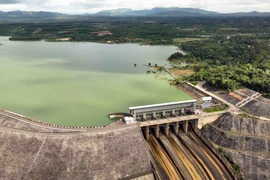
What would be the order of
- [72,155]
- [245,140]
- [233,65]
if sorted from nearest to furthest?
[72,155]
[245,140]
[233,65]

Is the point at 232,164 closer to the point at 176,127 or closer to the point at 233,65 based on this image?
the point at 176,127

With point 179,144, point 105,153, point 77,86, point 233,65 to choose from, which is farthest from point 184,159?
point 233,65

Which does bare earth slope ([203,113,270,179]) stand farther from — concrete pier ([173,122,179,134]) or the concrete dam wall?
the concrete dam wall

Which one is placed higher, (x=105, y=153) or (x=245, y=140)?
(x=105, y=153)

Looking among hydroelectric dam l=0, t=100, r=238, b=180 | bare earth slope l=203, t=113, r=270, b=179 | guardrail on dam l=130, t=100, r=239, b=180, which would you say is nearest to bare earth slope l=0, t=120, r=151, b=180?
hydroelectric dam l=0, t=100, r=238, b=180

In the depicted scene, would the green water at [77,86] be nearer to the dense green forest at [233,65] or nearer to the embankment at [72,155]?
the dense green forest at [233,65]

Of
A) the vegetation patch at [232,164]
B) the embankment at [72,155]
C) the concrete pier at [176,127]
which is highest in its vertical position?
the embankment at [72,155]

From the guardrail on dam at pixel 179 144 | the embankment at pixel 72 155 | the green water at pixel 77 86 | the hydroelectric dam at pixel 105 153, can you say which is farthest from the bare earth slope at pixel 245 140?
the green water at pixel 77 86
